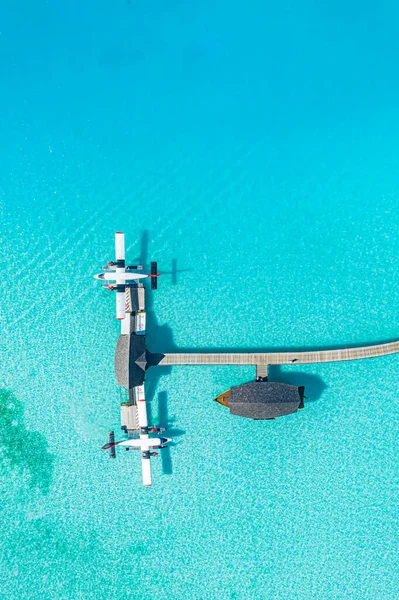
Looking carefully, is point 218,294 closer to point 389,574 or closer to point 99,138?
point 99,138

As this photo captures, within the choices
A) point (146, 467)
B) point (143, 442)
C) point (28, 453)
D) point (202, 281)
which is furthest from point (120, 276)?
point (28, 453)

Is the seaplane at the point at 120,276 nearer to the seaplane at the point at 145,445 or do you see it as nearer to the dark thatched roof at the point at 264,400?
the seaplane at the point at 145,445

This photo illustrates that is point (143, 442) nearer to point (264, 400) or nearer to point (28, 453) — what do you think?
point (264, 400)

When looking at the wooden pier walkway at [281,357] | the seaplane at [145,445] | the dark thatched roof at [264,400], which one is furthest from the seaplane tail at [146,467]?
the dark thatched roof at [264,400]

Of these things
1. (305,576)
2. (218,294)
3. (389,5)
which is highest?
(389,5)

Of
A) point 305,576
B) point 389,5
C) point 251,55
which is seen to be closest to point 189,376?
point 305,576

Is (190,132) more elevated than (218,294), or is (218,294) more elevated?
(190,132)

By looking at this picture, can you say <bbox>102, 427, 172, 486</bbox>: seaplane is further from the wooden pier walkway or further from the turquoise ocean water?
the wooden pier walkway
